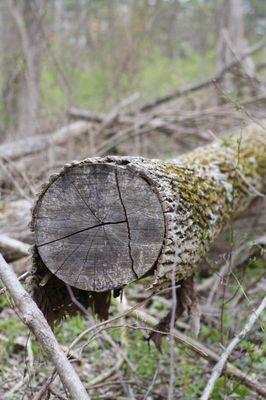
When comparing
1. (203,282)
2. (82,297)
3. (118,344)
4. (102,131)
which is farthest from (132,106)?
(82,297)

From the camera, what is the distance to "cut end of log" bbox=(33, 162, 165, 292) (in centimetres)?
250

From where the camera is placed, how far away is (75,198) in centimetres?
254

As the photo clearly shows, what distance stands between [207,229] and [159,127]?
437cm

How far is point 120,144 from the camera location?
24.8ft

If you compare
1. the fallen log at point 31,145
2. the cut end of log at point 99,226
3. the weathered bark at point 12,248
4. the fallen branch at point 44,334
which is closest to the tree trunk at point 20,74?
the fallen log at point 31,145

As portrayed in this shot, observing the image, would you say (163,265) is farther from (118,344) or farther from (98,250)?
(118,344)

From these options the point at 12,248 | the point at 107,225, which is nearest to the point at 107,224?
the point at 107,225

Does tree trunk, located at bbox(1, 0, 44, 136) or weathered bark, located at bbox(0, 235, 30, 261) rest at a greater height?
tree trunk, located at bbox(1, 0, 44, 136)

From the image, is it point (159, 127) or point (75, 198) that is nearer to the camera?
point (75, 198)

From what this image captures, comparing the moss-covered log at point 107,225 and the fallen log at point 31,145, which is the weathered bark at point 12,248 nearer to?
the moss-covered log at point 107,225

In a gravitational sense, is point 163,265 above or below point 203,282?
above

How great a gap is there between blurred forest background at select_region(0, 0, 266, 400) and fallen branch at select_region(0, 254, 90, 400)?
0.22m

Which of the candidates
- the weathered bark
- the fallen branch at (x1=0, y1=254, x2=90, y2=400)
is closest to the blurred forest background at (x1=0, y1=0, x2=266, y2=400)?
the weathered bark

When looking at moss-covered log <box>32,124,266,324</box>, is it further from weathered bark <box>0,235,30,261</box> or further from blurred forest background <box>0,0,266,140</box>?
blurred forest background <box>0,0,266,140</box>
